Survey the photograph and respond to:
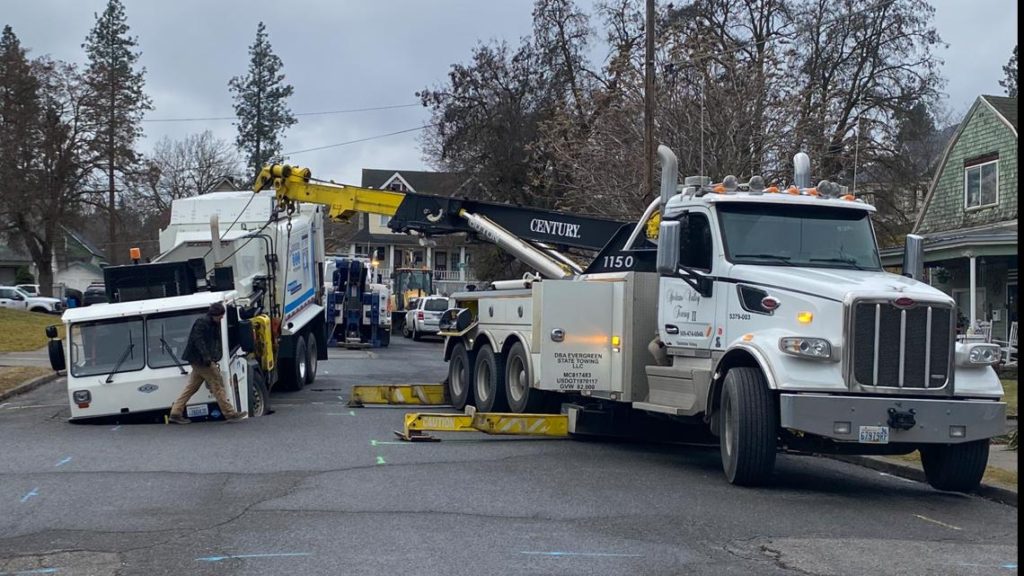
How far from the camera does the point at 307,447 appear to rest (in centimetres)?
1374

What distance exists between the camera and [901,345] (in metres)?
10.6

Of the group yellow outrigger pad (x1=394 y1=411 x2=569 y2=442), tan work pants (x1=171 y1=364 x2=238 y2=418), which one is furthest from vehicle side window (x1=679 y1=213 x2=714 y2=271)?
tan work pants (x1=171 y1=364 x2=238 y2=418)

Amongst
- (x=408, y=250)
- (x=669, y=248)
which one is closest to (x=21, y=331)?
(x=669, y=248)

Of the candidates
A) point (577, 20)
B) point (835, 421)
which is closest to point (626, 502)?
point (835, 421)

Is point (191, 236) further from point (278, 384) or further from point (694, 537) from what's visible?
point (694, 537)

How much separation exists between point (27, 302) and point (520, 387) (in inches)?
1919

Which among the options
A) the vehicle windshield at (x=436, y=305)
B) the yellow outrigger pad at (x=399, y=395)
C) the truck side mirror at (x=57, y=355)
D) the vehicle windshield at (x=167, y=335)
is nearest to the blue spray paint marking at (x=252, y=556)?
the vehicle windshield at (x=167, y=335)

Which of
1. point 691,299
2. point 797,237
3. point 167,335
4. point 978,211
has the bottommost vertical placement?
point 167,335

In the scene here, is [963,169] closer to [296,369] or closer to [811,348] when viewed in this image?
[296,369]

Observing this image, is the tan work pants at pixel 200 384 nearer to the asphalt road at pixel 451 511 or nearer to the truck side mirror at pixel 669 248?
the asphalt road at pixel 451 511

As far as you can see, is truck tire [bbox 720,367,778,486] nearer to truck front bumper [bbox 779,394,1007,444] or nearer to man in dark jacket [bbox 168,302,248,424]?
truck front bumper [bbox 779,394,1007,444]

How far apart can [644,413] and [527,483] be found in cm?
321

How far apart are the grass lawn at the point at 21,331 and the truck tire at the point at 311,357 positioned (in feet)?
43.5

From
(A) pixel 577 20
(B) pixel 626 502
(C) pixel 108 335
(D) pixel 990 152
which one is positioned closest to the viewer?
(B) pixel 626 502
